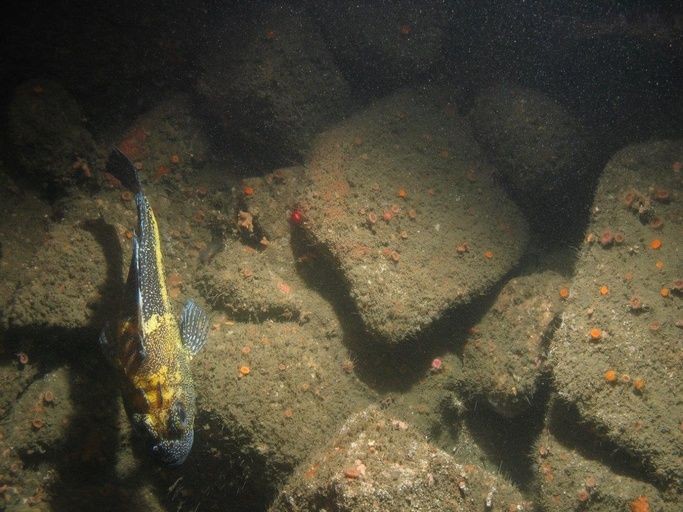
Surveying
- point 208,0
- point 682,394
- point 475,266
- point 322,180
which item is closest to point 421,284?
point 475,266

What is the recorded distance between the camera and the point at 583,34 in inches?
264

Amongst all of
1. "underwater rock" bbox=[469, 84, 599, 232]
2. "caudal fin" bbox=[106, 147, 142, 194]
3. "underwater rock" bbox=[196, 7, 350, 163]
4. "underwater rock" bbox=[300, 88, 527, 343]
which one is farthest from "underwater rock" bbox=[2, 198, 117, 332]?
"underwater rock" bbox=[469, 84, 599, 232]

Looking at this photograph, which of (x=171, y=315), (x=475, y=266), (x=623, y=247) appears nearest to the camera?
(x=171, y=315)

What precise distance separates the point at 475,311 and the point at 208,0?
22.3 feet

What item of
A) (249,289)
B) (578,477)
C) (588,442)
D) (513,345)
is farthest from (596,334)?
(249,289)

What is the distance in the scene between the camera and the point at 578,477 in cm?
438

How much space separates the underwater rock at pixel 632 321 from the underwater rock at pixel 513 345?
0.57 meters

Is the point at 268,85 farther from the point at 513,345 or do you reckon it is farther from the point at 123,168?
the point at 513,345

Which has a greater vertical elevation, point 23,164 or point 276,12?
point 276,12

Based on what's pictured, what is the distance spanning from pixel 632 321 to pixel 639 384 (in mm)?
696

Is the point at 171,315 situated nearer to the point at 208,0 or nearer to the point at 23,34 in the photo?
the point at 23,34

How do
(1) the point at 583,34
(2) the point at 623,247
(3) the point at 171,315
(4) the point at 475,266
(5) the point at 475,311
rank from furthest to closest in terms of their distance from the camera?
(1) the point at 583,34 < (5) the point at 475,311 < (4) the point at 475,266 < (2) the point at 623,247 < (3) the point at 171,315

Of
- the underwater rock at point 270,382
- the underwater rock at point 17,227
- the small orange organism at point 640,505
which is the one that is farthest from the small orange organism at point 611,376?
the underwater rock at point 17,227

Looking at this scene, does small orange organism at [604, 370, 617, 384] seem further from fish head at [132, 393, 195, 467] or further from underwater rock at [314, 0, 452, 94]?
underwater rock at [314, 0, 452, 94]
